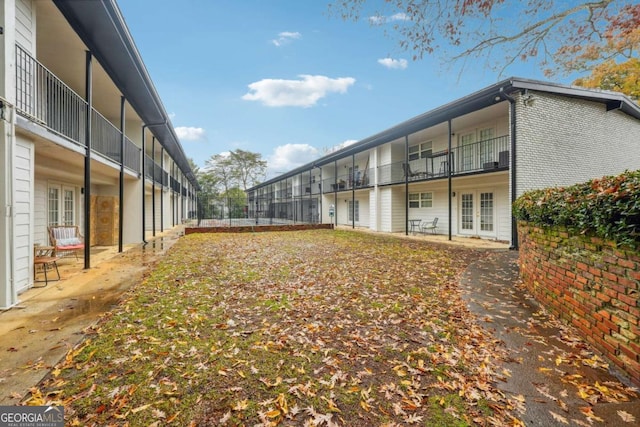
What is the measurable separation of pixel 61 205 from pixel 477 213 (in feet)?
56.2

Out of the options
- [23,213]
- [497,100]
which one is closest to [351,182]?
[497,100]

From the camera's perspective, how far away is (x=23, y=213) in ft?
16.4

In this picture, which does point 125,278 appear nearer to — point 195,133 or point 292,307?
point 292,307

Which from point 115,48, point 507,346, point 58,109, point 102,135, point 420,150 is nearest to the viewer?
point 507,346

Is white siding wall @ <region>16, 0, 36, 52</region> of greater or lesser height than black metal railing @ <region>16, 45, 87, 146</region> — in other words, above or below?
above

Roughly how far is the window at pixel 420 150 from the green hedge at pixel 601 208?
13.3 meters

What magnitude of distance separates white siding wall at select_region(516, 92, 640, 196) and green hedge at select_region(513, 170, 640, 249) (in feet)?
24.6

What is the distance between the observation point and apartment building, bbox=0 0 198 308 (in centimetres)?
459

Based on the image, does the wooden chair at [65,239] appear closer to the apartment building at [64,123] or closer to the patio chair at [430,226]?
the apartment building at [64,123]

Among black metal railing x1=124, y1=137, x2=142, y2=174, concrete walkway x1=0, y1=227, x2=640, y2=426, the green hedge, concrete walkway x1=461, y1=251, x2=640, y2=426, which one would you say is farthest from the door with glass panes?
the green hedge

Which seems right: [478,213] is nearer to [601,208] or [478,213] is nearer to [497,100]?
[497,100]

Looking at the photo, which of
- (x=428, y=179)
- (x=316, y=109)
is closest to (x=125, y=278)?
(x=428, y=179)

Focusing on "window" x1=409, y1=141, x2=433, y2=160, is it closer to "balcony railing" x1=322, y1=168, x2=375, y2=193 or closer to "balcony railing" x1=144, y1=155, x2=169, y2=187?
"balcony railing" x1=322, y1=168, x2=375, y2=193

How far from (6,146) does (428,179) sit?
566 inches
